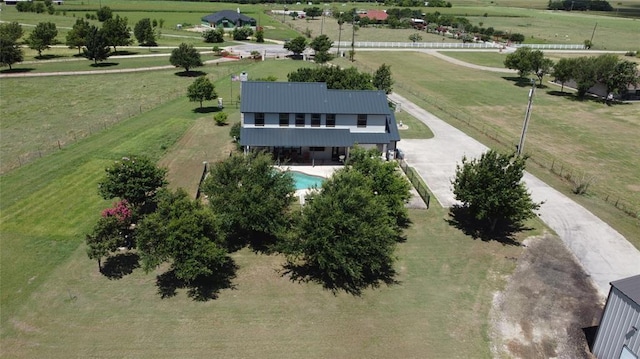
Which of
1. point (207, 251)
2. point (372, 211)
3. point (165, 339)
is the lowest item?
point (165, 339)

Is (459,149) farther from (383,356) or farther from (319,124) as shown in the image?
(383,356)

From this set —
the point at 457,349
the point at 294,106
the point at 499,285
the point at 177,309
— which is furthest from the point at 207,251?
the point at 294,106

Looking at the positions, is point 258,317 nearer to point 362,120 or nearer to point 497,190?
point 497,190

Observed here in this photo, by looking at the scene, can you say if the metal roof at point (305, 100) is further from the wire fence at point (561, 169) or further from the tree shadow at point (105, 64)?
the tree shadow at point (105, 64)

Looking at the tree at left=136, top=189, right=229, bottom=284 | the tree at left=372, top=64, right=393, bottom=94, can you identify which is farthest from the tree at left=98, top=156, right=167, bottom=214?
the tree at left=372, top=64, right=393, bottom=94

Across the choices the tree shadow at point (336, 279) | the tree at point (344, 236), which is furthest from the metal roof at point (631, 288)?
the tree shadow at point (336, 279)

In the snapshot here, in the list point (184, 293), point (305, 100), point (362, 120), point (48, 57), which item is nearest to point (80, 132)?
point (305, 100)
